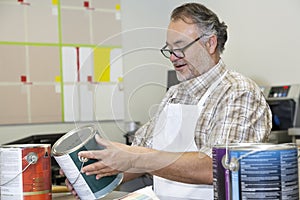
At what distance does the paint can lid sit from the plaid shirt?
0.36m

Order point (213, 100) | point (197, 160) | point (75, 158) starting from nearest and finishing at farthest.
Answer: point (75, 158)
point (197, 160)
point (213, 100)

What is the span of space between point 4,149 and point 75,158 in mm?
159

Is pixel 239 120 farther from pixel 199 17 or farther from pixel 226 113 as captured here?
pixel 199 17

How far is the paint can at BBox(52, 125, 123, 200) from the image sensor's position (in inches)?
33.9

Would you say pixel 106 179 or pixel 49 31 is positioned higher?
pixel 49 31

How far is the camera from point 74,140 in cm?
92

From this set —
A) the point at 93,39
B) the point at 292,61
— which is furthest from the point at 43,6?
the point at 292,61

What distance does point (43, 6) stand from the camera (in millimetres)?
3635

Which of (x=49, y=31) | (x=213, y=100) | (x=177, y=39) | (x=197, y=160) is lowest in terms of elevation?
(x=197, y=160)

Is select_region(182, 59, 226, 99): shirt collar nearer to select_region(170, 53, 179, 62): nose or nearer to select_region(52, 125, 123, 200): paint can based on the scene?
select_region(170, 53, 179, 62): nose

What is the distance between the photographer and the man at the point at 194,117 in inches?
40.3

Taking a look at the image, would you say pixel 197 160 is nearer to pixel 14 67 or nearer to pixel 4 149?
pixel 4 149

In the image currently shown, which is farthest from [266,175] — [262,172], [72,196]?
[72,196]

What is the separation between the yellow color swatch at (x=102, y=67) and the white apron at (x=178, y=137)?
23cm
